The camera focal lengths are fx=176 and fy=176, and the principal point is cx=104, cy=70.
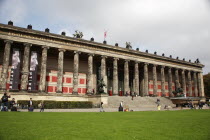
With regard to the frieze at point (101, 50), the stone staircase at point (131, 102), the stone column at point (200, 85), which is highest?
the frieze at point (101, 50)

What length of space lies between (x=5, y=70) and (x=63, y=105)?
43.0 ft

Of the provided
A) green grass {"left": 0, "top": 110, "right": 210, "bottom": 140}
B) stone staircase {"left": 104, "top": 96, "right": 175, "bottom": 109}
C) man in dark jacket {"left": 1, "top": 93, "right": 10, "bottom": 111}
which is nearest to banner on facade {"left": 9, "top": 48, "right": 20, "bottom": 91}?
man in dark jacket {"left": 1, "top": 93, "right": 10, "bottom": 111}

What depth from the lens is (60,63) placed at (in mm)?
38812

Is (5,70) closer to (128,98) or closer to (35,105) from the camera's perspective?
(35,105)

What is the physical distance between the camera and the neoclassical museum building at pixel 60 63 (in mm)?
33812

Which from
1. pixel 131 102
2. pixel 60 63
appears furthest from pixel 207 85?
pixel 60 63

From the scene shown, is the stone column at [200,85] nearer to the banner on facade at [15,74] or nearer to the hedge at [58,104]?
the hedge at [58,104]

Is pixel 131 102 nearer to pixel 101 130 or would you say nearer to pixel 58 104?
pixel 58 104

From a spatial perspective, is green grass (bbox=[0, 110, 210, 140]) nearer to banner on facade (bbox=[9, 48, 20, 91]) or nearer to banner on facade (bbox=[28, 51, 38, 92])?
banner on facade (bbox=[9, 48, 20, 91])

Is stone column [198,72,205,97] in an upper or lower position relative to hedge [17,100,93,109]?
upper

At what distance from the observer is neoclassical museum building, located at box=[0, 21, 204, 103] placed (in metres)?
33.8

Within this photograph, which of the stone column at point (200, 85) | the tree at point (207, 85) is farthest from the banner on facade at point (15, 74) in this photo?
the tree at point (207, 85)

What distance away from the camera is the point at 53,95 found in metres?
36.0

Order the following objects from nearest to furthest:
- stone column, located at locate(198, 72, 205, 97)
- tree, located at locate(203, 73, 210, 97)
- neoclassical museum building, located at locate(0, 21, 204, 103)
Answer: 1. neoclassical museum building, located at locate(0, 21, 204, 103)
2. stone column, located at locate(198, 72, 205, 97)
3. tree, located at locate(203, 73, 210, 97)
